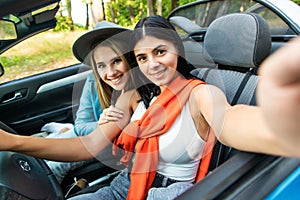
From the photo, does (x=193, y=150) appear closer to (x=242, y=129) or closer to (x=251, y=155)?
(x=251, y=155)

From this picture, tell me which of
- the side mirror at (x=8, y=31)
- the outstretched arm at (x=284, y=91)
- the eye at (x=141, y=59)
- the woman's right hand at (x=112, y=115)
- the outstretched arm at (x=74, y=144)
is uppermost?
the outstretched arm at (x=284, y=91)

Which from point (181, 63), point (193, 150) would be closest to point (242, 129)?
point (193, 150)

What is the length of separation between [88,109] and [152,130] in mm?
765

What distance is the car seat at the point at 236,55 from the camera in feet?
4.91

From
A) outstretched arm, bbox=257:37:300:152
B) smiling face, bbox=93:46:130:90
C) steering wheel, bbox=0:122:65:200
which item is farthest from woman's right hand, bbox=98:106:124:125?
outstretched arm, bbox=257:37:300:152

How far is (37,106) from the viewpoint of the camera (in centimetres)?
275

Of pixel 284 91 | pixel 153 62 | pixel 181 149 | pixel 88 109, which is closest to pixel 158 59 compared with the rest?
pixel 153 62

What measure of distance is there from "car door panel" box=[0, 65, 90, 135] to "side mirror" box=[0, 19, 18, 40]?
37.9 inches

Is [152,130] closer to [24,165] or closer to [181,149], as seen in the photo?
[181,149]

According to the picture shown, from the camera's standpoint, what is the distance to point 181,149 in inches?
53.1

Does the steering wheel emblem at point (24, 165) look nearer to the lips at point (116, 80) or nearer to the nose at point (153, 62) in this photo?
the lips at point (116, 80)

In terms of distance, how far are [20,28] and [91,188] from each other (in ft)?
2.90

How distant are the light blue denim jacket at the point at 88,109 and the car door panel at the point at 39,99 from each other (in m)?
0.47

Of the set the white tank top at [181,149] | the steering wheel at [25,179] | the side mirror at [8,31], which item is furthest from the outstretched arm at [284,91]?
the side mirror at [8,31]
